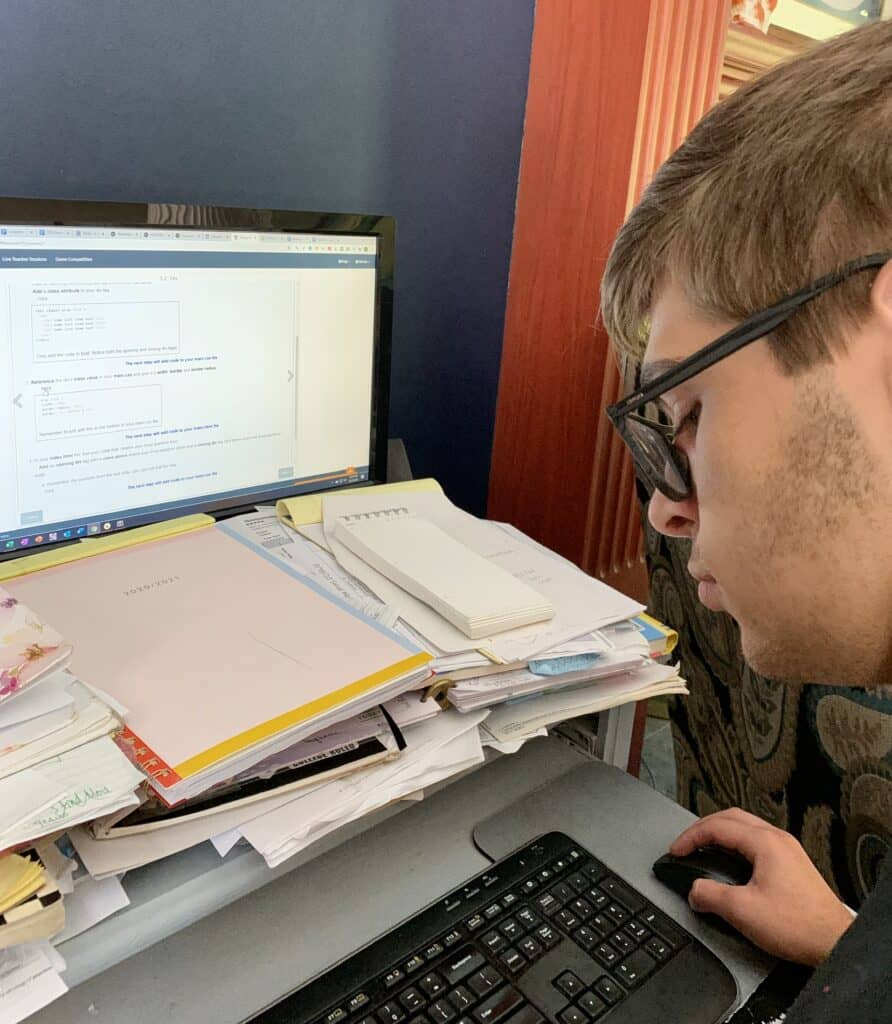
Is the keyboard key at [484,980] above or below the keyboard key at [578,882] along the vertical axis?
above

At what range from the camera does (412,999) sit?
549 millimetres

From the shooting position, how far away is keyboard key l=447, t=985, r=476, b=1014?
0.55m

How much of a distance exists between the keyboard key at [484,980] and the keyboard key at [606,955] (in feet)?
0.24

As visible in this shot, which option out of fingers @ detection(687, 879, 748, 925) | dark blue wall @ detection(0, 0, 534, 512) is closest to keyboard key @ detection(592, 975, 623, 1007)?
fingers @ detection(687, 879, 748, 925)

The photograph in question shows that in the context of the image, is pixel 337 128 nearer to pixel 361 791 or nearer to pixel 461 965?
pixel 361 791

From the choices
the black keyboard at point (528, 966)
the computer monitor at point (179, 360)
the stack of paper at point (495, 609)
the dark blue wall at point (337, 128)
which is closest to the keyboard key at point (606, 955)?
the black keyboard at point (528, 966)

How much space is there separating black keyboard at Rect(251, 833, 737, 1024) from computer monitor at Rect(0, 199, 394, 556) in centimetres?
49

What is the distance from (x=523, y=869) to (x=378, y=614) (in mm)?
249

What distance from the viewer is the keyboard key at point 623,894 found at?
65 centimetres

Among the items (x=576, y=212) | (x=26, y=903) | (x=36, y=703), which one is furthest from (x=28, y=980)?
→ (x=576, y=212)

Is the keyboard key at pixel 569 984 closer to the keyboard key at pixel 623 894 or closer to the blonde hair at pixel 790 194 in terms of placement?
the keyboard key at pixel 623 894

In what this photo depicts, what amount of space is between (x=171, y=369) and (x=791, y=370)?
599 mm

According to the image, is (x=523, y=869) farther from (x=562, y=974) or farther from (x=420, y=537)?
(x=420, y=537)

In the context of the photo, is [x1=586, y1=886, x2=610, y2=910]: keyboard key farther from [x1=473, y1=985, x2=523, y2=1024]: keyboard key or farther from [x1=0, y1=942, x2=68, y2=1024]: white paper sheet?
[x1=0, y1=942, x2=68, y2=1024]: white paper sheet
